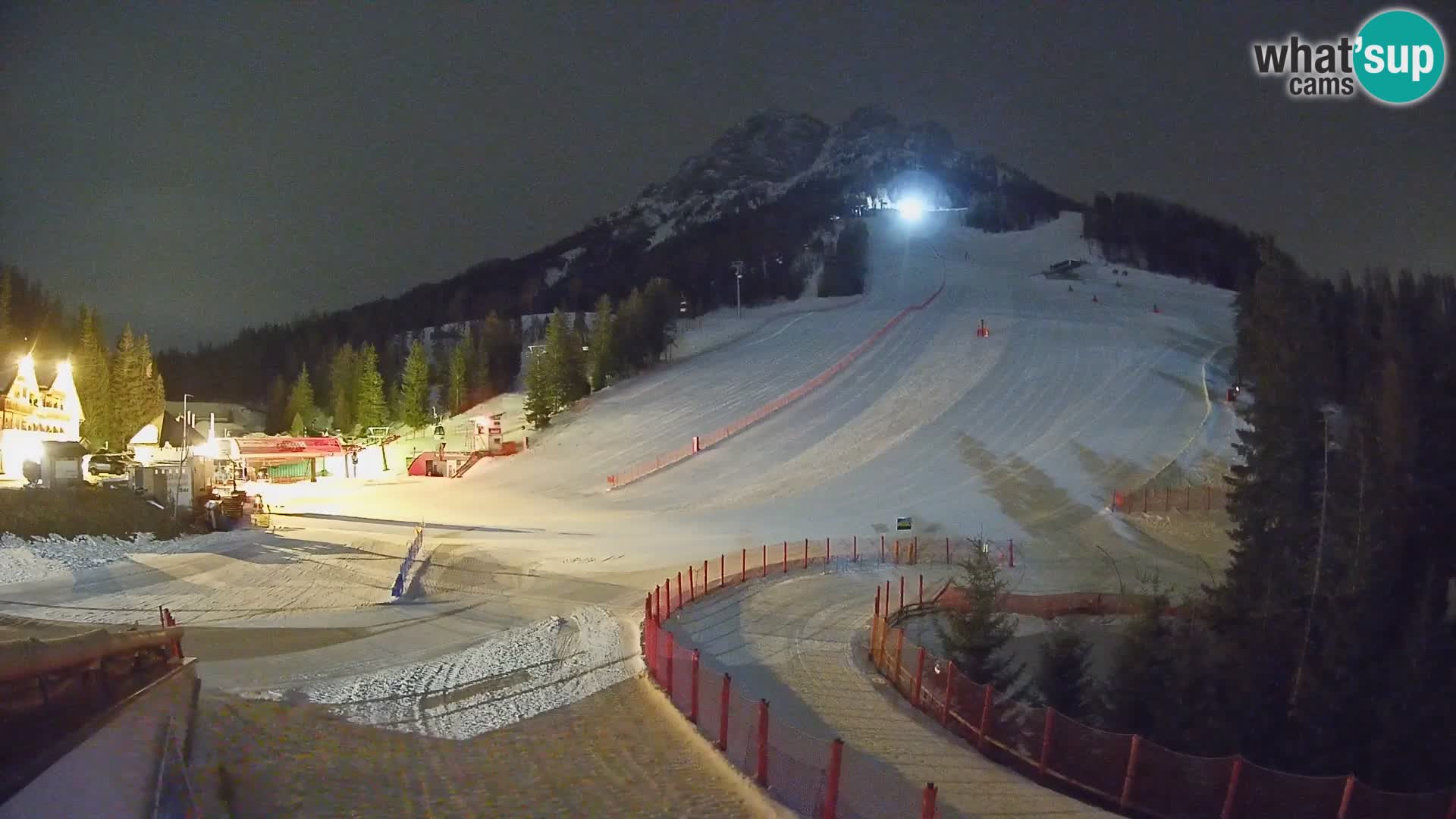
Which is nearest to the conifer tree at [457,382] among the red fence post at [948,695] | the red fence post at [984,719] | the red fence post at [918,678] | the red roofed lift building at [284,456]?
the red roofed lift building at [284,456]

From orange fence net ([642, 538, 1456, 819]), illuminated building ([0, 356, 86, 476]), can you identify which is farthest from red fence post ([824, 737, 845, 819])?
illuminated building ([0, 356, 86, 476])

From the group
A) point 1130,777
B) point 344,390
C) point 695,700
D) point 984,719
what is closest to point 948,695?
point 984,719

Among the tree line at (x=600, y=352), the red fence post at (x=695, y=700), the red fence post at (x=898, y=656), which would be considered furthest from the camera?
the tree line at (x=600, y=352)

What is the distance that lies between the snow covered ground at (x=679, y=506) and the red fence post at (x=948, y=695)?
15.2 feet

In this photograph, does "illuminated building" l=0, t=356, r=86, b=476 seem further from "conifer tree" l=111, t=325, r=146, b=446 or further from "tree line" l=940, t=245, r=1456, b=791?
"tree line" l=940, t=245, r=1456, b=791

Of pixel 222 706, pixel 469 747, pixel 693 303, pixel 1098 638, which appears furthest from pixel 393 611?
pixel 693 303

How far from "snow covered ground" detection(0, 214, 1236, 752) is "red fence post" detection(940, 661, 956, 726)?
4618 millimetres

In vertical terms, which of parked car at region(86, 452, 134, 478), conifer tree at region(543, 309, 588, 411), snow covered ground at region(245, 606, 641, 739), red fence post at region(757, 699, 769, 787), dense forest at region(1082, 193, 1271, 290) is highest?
dense forest at region(1082, 193, 1271, 290)

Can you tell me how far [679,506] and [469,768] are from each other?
29.0m

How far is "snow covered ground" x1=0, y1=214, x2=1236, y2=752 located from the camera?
14820 millimetres

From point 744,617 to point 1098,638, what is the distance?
30.0 ft

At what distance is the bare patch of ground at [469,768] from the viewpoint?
8.11 metres

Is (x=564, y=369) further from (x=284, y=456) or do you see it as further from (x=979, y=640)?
(x=979, y=640)

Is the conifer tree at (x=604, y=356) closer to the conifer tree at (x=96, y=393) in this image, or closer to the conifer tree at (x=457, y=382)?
the conifer tree at (x=457, y=382)
